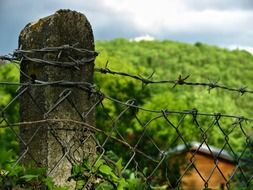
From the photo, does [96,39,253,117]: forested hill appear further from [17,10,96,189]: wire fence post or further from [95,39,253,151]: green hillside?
[17,10,96,189]: wire fence post

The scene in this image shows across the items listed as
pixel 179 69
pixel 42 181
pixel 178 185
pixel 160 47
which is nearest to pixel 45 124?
pixel 42 181

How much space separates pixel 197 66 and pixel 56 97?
75.2 ft

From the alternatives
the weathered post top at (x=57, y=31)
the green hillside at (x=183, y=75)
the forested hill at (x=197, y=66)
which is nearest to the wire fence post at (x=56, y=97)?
the weathered post top at (x=57, y=31)

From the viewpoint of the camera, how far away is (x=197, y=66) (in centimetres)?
2434

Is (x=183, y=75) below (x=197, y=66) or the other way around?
the other way around

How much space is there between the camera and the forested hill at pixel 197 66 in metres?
20.3

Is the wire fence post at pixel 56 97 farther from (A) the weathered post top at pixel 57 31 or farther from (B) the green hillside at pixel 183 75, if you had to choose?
Result: (B) the green hillside at pixel 183 75

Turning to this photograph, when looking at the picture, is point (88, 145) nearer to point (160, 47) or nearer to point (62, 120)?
point (62, 120)

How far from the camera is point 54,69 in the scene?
158cm

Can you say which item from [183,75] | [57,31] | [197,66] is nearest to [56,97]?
[57,31]

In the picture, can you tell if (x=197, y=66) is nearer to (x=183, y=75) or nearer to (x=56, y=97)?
(x=183, y=75)

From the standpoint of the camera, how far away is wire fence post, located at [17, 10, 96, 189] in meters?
1.57

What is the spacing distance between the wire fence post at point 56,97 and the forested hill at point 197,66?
54.5ft

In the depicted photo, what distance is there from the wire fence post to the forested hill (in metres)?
Result: 16.6
